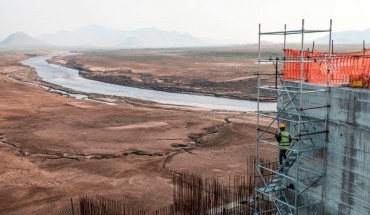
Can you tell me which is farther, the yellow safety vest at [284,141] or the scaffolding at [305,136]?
the yellow safety vest at [284,141]

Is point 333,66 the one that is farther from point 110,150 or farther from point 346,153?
point 110,150

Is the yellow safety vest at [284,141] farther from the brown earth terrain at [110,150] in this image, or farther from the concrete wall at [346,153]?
the brown earth terrain at [110,150]

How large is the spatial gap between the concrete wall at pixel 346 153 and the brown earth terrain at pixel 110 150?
905cm

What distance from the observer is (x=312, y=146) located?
12.6 meters

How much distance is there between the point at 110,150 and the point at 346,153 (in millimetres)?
18577

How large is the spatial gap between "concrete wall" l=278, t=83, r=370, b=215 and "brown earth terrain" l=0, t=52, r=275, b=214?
9.05 meters

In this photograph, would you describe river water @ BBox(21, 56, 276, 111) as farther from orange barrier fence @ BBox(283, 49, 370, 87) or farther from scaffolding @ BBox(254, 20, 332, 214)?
scaffolding @ BBox(254, 20, 332, 214)

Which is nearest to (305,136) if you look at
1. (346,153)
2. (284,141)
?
(284,141)

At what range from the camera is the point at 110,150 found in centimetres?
2744

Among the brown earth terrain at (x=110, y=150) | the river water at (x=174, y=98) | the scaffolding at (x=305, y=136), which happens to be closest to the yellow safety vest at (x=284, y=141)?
the scaffolding at (x=305, y=136)

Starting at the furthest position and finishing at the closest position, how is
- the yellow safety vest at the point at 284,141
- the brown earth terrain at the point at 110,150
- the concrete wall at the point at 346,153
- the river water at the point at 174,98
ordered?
the river water at the point at 174,98, the brown earth terrain at the point at 110,150, the yellow safety vest at the point at 284,141, the concrete wall at the point at 346,153

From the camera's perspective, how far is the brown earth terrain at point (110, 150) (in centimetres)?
2053

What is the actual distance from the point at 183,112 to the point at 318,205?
2821 cm

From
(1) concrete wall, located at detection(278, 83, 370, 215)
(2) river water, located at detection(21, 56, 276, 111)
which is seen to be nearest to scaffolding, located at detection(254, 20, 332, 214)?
(1) concrete wall, located at detection(278, 83, 370, 215)
